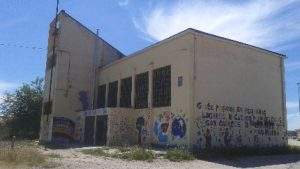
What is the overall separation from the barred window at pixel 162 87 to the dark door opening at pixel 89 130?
7879 mm

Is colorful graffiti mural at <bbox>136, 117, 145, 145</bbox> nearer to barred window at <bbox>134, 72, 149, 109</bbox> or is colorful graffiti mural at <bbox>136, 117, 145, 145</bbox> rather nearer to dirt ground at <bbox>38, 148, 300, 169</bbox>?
barred window at <bbox>134, 72, 149, 109</bbox>

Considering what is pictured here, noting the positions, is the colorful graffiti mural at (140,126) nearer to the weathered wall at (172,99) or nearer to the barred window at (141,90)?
the weathered wall at (172,99)

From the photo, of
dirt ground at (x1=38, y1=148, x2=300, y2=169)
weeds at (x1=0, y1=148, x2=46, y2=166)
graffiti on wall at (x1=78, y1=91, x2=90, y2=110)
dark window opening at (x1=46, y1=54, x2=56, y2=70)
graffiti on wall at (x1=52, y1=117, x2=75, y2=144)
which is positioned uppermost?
dark window opening at (x1=46, y1=54, x2=56, y2=70)

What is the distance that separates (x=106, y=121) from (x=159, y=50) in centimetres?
728

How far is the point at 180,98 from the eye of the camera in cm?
2584

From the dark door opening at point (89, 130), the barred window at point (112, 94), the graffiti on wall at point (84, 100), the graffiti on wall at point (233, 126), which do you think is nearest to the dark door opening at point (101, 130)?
the dark door opening at point (89, 130)

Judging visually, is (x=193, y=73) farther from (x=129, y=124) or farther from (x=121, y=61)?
(x=121, y=61)

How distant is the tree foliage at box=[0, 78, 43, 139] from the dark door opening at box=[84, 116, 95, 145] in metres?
12.5

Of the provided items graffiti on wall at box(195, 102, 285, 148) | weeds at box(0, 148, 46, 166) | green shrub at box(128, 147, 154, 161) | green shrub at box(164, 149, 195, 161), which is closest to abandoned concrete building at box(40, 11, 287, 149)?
graffiti on wall at box(195, 102, 285, 148)

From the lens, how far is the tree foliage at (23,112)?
4659 centimetres

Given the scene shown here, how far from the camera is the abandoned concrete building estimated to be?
83.8ft

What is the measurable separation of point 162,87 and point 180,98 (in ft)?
9.50

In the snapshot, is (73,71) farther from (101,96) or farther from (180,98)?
(180,98)

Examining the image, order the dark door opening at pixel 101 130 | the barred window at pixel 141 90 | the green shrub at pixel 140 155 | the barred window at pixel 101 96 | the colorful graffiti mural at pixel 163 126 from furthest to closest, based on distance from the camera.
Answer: the barred window at pixel 101 96
the dark door opening at pixel 101 130
the barred window at pixel 141 90
the colorful graffiti mural at pixel 163 126
the green shrub at pixel 140 155
